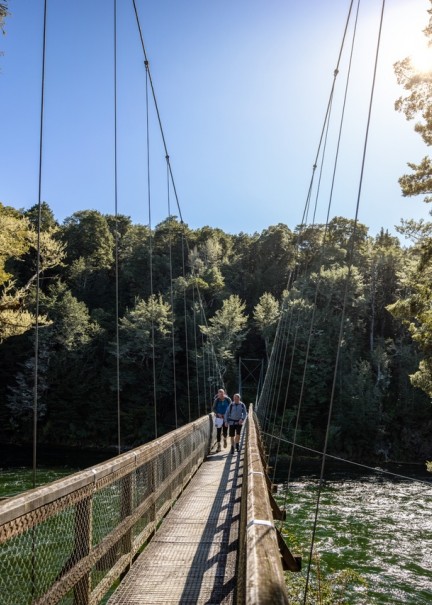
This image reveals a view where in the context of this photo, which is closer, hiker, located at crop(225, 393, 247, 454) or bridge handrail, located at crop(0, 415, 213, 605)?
bridge handrail, located at crop(0, 415, 213, 605)

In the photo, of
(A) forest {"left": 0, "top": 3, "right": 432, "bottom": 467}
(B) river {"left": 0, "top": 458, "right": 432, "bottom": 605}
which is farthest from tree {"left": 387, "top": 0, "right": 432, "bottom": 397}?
(A) forest {"left": 0, "top": 3, "right": 432, "bottom": 467}

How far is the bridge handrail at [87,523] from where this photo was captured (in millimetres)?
1948

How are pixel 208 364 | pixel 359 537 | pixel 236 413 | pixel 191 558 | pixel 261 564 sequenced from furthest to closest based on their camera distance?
pixel 208 364
pixel 359 537
pixel 236 413
pixel 191 558
pixel 261 564

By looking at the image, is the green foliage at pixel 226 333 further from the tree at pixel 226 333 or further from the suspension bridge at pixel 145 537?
the suspension bridge at pixel 145 537

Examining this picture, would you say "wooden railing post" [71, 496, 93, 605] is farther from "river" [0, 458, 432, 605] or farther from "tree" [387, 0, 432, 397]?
"tree" [387, 0, 432, 397]

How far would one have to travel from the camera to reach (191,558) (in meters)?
3.53

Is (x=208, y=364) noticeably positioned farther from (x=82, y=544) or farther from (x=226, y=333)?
(x=82, y=544)

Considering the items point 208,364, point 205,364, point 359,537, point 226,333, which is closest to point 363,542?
point 359,537

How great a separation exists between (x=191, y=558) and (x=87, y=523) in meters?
1.31

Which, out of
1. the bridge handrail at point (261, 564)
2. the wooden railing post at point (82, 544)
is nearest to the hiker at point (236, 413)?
the wooden railing post at point (82, 544)

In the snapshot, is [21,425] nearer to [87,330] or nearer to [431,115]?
[87,330]

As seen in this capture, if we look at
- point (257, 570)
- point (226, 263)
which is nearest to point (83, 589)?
point (257, 570)

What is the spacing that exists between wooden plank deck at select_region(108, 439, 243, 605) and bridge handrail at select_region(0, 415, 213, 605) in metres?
0.13

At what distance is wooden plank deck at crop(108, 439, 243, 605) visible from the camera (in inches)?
112
